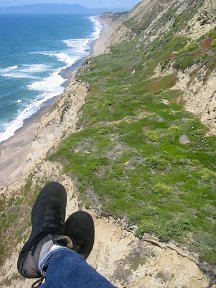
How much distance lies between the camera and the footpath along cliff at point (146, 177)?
14477mm

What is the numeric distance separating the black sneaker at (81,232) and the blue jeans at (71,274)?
2.20m

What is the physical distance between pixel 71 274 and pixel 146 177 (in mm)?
14135

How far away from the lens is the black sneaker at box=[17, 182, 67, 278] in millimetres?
7122

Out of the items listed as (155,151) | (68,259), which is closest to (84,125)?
(155,151)

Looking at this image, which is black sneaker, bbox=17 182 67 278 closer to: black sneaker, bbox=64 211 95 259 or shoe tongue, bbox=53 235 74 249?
shoe tongue, bbox=53 235 74 249

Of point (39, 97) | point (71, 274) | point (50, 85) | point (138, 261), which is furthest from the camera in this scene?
point (50, 85)

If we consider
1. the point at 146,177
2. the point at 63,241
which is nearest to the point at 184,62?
the point at 146,177

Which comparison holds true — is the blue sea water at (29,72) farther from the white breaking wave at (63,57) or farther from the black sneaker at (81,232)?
the black sneaker at (81,232)

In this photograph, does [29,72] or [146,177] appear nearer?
[146,177]

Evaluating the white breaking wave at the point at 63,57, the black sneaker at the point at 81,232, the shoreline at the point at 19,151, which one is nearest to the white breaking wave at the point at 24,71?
the white breaking wave at the point at 63,57

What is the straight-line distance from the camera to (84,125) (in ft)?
103

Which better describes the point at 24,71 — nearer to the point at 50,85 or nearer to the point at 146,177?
the point at 50,85

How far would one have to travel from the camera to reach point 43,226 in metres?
7.98

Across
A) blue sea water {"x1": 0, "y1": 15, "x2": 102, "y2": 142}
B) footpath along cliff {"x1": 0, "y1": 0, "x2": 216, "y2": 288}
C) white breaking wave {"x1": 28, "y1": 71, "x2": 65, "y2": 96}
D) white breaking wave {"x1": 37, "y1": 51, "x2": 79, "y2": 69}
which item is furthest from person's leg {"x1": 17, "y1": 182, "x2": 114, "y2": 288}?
white breaking wave {"x1": 37, "y1": 51, "x2": 79, "y2": 69}
